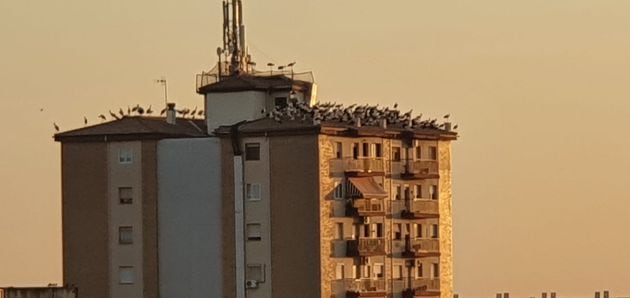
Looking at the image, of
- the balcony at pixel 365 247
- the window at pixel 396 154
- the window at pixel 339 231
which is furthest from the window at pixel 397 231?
the window at pixel 339 231

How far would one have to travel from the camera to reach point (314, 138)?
154375 mm

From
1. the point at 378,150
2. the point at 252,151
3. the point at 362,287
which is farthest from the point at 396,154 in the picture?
the point at 252,151

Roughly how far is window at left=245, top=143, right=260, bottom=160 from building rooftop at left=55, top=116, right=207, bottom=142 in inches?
154

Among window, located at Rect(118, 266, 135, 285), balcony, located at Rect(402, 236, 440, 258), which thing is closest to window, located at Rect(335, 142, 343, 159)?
balcony, located at Rect(402, 236, 440, 258)

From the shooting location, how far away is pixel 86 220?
522 ft

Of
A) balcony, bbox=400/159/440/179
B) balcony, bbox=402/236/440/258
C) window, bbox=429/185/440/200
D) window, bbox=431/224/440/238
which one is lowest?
balcony, bbox=402/236/440/258

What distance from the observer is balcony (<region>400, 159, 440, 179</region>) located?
16188 centimetres

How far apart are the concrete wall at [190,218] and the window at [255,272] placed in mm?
1692

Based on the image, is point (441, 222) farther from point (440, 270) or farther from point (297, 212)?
point (297, 212)

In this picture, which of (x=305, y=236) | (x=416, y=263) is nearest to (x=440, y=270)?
(x=416, y=263)

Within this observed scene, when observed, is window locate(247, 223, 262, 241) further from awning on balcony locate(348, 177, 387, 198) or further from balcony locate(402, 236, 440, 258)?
balcony locate(402, 236, 440, 258)

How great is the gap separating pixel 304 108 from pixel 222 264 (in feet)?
26.1

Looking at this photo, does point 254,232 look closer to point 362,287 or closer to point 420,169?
point 362,287

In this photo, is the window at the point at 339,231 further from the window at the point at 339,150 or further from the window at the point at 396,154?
the window at the point at 396,154
